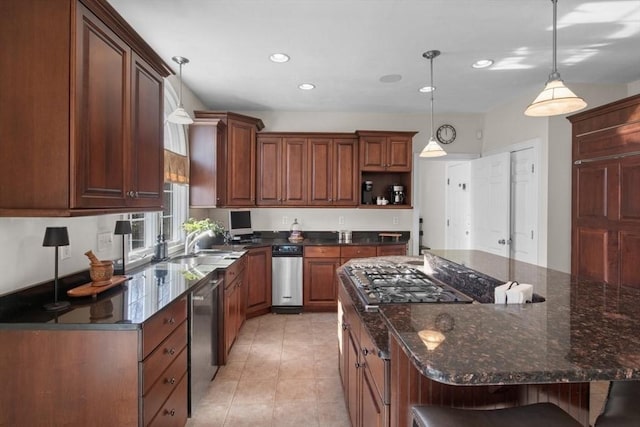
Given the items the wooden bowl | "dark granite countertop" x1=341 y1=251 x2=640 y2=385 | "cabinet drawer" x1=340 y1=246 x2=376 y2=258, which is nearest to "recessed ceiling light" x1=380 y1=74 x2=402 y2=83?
"cabinet drawer" x1=340 y1=246 x2=376 y2=258

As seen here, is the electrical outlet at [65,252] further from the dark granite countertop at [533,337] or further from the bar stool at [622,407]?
the bar stool at [622,407]

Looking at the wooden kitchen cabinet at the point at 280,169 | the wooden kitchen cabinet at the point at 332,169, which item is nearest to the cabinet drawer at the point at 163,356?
the wooden kitchen cabinet at the point at 280,169

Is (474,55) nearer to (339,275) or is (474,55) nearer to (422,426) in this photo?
(339,275)

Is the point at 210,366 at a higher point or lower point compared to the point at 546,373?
lower

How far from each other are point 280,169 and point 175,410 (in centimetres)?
319

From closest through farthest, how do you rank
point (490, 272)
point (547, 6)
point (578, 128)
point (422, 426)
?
point (422, 426) < point (490, 272) < point (547, 6) < point (578, 128)

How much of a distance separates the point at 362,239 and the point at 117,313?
3.56 m

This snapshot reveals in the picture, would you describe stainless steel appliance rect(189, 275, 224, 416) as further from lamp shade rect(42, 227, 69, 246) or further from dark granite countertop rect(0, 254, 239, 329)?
lamp shade rect(42, 227, 69, 246)

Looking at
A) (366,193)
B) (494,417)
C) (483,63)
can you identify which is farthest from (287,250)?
(494,417)

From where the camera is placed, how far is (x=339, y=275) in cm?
254

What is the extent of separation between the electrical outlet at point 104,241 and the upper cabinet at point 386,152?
3.12 metres

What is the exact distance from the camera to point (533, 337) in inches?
38.5

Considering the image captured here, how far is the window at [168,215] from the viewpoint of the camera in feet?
9.98

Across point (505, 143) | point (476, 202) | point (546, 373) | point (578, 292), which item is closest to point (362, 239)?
point (476, 202)
